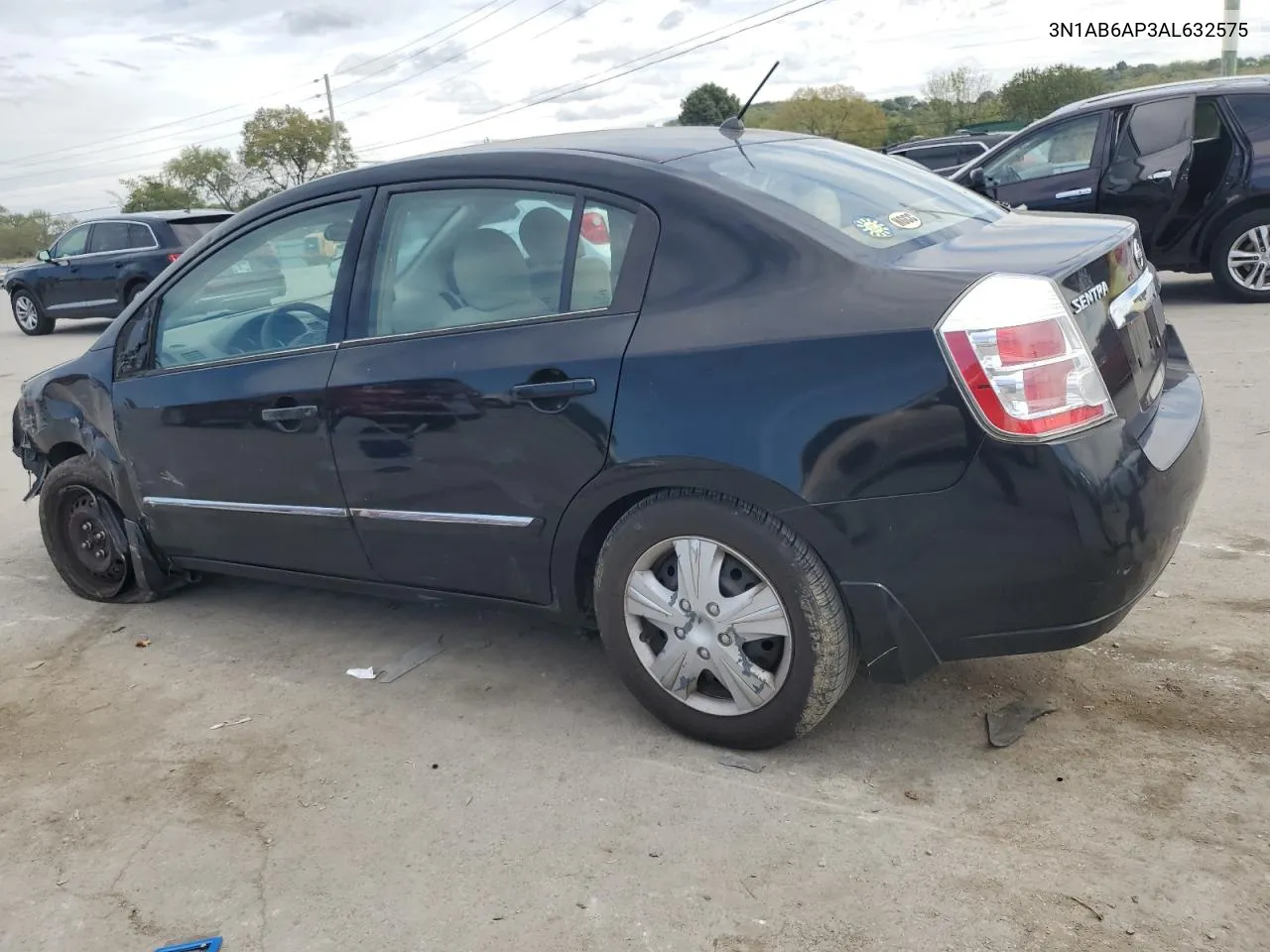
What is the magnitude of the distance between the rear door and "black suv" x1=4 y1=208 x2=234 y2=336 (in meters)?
11.4

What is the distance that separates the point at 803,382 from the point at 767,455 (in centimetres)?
20

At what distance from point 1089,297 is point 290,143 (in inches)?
2831

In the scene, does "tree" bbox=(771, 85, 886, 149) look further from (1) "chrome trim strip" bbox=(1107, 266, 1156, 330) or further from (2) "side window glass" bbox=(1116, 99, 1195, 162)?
(1) "chrome trim strip" bbox=(1107, 266, 1156, 330)

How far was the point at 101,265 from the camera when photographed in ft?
51.8

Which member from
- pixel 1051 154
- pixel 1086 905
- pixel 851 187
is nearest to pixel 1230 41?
pixel 1051 154

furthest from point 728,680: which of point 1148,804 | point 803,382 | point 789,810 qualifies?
point 1148,804

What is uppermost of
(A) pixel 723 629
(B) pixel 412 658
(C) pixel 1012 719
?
(A) pixel 723 629

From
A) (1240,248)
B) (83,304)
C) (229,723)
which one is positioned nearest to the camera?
(229,723)

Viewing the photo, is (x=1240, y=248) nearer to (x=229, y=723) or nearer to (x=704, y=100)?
(x=229, y=723)

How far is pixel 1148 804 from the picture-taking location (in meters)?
2.75

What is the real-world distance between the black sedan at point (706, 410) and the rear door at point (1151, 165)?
6080 millimetres

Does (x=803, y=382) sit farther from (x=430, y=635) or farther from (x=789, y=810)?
(x=430, y=635)

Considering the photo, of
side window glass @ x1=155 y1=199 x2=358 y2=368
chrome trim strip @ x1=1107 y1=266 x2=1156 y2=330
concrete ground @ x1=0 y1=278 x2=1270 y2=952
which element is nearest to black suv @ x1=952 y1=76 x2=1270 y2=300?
concrete ground @ x1=0 y1=278 x2=1270 y2=952

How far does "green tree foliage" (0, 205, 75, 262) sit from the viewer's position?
6303 cm
